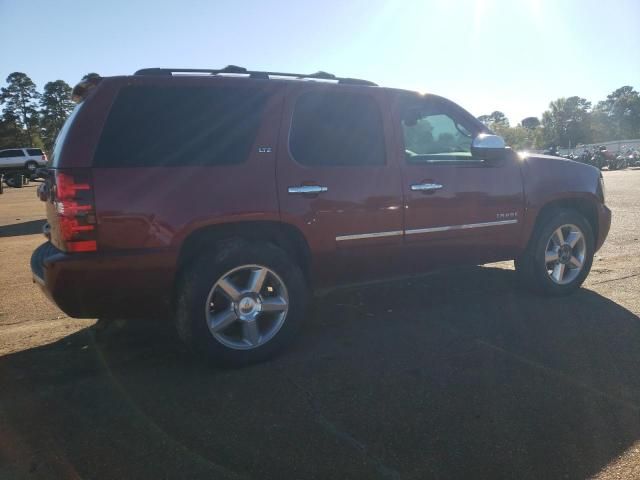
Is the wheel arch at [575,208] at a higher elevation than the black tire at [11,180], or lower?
lower

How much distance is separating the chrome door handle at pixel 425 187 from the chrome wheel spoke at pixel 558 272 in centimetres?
170

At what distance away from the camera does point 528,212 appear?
4.63 m

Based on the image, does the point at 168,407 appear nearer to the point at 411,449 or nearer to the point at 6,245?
the point at 411,449

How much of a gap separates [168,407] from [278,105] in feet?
7.05

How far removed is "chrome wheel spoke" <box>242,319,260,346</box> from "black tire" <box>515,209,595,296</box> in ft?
9.45

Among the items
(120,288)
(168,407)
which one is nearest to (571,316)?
(168,407)

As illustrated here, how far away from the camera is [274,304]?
3469mm

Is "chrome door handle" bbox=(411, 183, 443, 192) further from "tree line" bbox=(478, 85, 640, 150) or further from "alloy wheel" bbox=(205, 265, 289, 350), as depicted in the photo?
"tree line" bbox=(478, 85, 640, 150)

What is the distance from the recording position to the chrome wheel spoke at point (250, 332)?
3.40 m

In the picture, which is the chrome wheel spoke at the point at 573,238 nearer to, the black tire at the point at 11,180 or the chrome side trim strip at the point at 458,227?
the chrome side trim strip at the point at 458,227

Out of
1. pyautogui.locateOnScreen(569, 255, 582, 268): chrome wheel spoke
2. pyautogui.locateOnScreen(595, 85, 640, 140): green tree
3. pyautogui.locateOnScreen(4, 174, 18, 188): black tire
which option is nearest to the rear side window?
pyautogui.locateOnScreen(569, 255, 582, 268): chrome wheel spoke

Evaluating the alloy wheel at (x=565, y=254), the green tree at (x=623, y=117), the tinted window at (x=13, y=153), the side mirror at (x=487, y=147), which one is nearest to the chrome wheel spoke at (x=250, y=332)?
the side mirror at (x=487, y=147)

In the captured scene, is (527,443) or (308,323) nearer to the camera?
(527,443)

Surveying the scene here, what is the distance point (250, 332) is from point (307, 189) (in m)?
1.09
